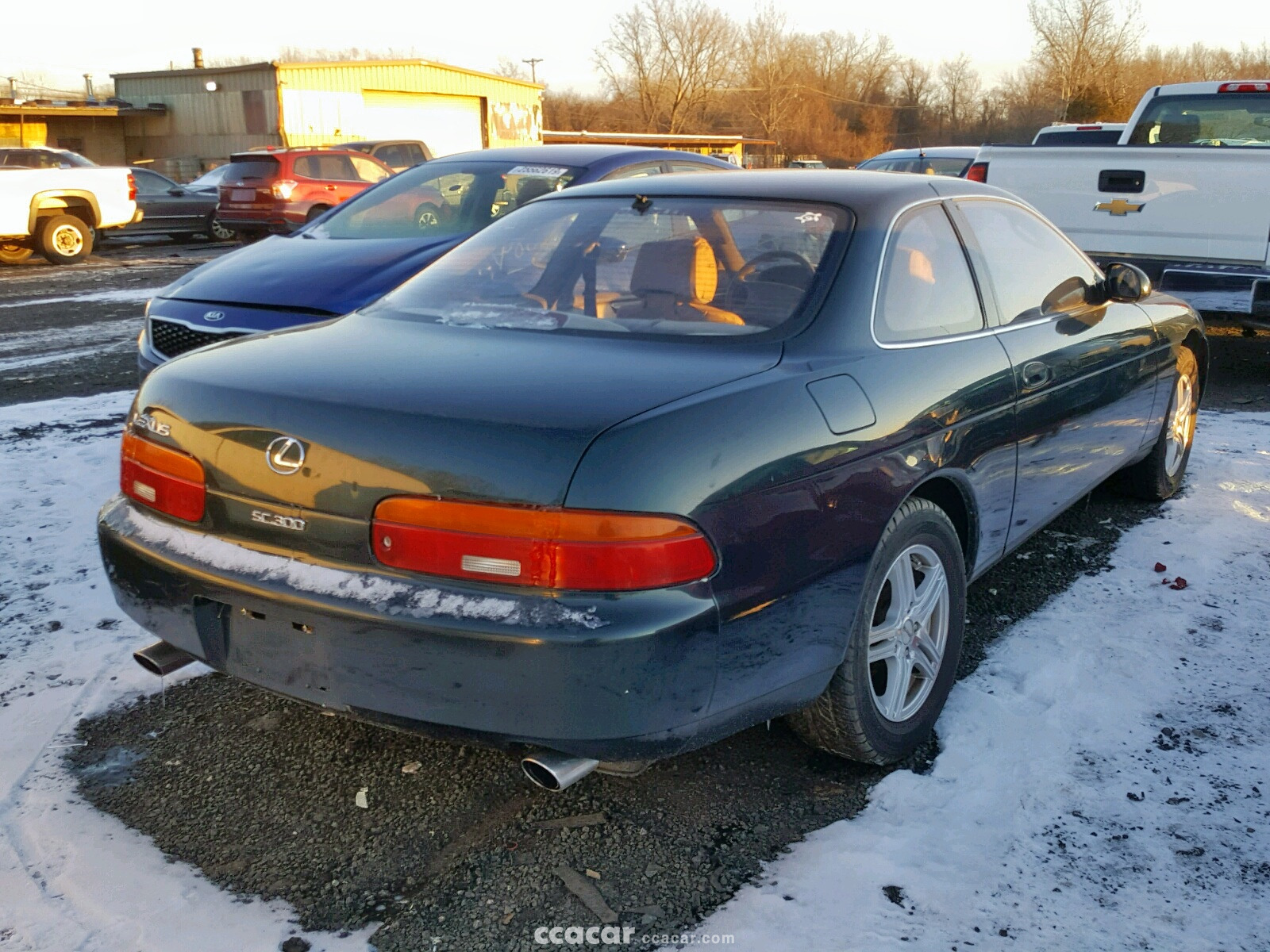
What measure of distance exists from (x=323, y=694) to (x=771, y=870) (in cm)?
105

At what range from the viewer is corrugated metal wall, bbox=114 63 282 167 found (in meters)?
32.7

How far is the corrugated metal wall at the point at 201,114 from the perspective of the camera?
32.7m

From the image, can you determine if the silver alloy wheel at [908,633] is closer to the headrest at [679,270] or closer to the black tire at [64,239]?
the headrest at [679,270]

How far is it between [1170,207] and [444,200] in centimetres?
452

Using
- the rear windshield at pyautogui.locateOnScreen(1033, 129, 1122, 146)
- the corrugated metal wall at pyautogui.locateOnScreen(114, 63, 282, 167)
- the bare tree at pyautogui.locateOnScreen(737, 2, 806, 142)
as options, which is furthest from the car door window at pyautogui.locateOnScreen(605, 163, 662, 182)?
the bare tree at pyautogui.locateOnScreen(737, 2, 806, 142)

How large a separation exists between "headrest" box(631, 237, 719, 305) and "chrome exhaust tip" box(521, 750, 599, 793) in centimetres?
130

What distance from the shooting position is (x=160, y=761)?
2.99 metres

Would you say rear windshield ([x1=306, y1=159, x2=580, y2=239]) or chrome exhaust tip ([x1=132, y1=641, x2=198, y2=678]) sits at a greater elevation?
rear windshield ([x1=306, y1=159, x2=580, y2=239])

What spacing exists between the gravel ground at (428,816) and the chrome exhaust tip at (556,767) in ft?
1.05

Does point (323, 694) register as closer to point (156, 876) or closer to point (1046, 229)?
point (156, 876)

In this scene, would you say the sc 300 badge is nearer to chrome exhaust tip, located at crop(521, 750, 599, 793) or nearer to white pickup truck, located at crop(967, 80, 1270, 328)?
chrome exhaust tip, located at crop(521, 750, 599, 793)

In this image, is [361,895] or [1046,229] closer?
[361,895]

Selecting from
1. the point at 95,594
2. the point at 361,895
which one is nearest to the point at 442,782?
the point at 361,895

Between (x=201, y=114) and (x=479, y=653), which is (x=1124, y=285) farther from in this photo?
(x=201, y=114)
